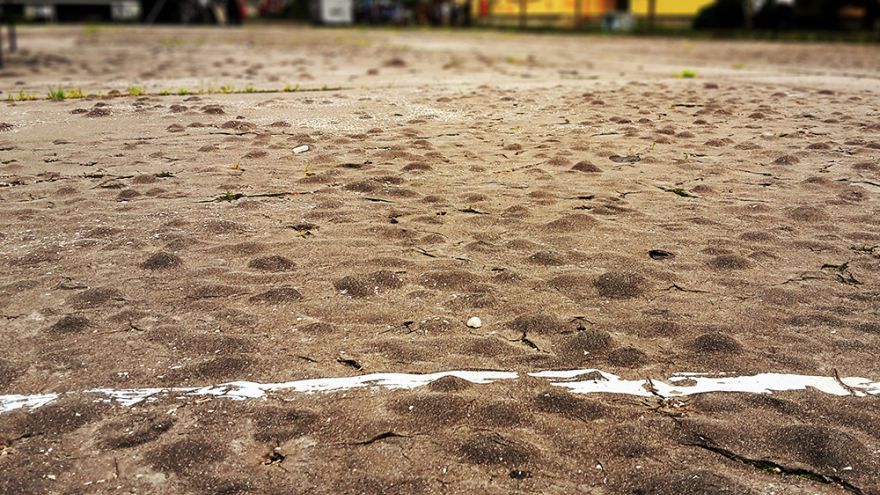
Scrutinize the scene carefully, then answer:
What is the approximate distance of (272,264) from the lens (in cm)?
377

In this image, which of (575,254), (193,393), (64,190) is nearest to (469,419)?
(193,393)

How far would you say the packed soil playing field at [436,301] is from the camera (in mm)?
2459

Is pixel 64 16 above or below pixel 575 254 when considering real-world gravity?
above

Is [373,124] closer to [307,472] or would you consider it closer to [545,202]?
[545,202]

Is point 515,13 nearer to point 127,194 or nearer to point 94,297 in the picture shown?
point 127,194

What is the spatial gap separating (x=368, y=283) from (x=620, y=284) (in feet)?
3.48

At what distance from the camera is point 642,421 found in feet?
8.66

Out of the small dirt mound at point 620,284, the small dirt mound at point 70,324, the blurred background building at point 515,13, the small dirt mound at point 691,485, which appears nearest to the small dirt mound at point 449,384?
the small dirt mound at point 691,485

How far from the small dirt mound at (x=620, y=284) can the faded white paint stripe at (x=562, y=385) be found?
64 centimetres

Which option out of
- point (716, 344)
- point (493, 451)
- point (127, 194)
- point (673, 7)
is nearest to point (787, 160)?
point (716, 344)

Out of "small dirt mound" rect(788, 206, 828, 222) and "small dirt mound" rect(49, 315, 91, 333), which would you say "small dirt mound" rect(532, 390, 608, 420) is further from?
"small dirt mound" rect(788, 206, 828, 222)

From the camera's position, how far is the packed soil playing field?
246cm

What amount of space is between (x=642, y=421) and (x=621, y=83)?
6.94 m

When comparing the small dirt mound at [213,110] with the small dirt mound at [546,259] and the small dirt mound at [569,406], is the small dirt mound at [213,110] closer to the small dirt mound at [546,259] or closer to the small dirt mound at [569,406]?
the small dirt mound at [546,259]
